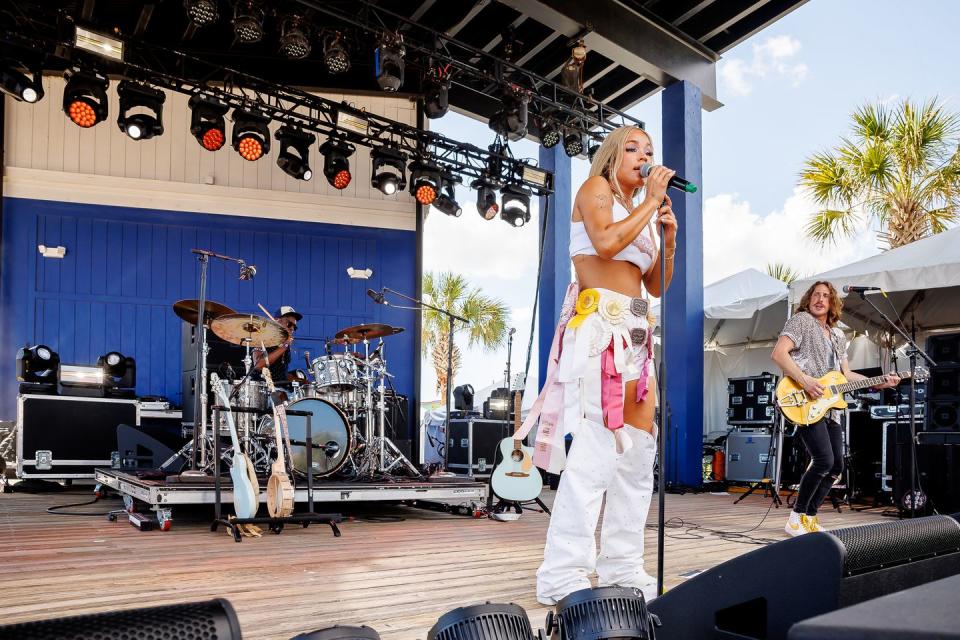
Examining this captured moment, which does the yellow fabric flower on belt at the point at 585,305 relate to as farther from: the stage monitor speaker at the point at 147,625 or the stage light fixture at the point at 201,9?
the stage light fixture at the point at 201,9

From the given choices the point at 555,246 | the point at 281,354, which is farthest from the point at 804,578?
the point at 555,246

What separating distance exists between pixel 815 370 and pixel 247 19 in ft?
17.6

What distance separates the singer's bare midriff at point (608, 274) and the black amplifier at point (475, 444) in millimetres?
6968

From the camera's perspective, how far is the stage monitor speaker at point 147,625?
0.80 m

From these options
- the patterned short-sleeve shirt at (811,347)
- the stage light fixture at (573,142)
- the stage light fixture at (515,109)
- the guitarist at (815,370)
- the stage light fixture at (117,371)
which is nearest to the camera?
the guitarist at (815,370)

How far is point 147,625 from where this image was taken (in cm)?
87

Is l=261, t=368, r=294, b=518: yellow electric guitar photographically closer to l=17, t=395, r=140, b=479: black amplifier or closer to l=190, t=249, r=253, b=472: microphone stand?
l=190, t=249, r=253, b=472: microphone stand

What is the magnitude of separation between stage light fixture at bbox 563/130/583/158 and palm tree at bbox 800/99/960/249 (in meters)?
6.56

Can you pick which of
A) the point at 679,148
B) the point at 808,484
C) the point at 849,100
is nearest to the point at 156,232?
the point at 679,148

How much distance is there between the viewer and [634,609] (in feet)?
4.86

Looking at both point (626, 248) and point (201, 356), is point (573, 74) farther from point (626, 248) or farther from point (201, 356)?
Answer: point (626, 248)

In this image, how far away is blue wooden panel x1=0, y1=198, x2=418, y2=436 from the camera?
9.15 metres

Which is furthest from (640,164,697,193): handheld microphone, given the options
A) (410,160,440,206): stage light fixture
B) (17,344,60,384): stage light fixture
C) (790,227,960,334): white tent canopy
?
(17,344,60,384): stage light fixture

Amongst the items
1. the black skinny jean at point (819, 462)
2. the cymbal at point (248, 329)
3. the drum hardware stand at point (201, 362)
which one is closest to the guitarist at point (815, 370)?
the black skinny jean at point (819, 462)
